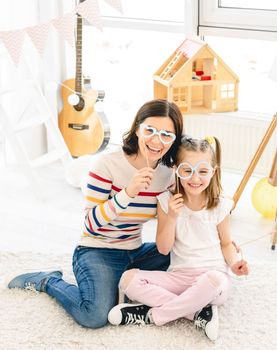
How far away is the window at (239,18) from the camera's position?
322 centimetres

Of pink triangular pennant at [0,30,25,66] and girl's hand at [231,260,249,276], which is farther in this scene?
pink triangular pennant at [0,30,25,66]

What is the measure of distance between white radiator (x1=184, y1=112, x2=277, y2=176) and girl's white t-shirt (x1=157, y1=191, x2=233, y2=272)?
110 centimetres

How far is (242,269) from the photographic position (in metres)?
2.20

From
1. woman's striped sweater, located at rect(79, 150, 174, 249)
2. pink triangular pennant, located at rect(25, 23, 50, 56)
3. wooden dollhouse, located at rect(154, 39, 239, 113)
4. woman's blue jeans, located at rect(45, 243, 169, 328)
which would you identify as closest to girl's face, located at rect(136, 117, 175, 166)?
woman's striped sweater, located at rect(79, 150, 174, 249)

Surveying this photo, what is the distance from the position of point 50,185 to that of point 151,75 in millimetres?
814

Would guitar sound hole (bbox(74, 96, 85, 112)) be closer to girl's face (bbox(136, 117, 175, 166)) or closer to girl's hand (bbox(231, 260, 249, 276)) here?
girl's face (bbox(136, 117, 175, 166))

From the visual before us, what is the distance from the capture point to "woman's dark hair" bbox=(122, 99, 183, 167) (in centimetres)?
211

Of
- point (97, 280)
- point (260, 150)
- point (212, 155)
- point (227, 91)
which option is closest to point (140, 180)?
point (212, 155)

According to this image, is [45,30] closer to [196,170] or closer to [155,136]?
[155,136]

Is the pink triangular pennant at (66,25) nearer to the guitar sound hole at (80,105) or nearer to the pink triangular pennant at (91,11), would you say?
the pink triangular pennant at (91,11)

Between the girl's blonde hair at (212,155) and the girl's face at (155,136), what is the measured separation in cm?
7

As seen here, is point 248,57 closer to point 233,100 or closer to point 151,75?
point 233,100

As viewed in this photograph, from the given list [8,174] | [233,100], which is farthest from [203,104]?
[8,174]

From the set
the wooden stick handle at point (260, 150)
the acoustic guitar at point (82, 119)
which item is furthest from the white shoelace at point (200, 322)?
the acoustic guitar at point (82, 119)
